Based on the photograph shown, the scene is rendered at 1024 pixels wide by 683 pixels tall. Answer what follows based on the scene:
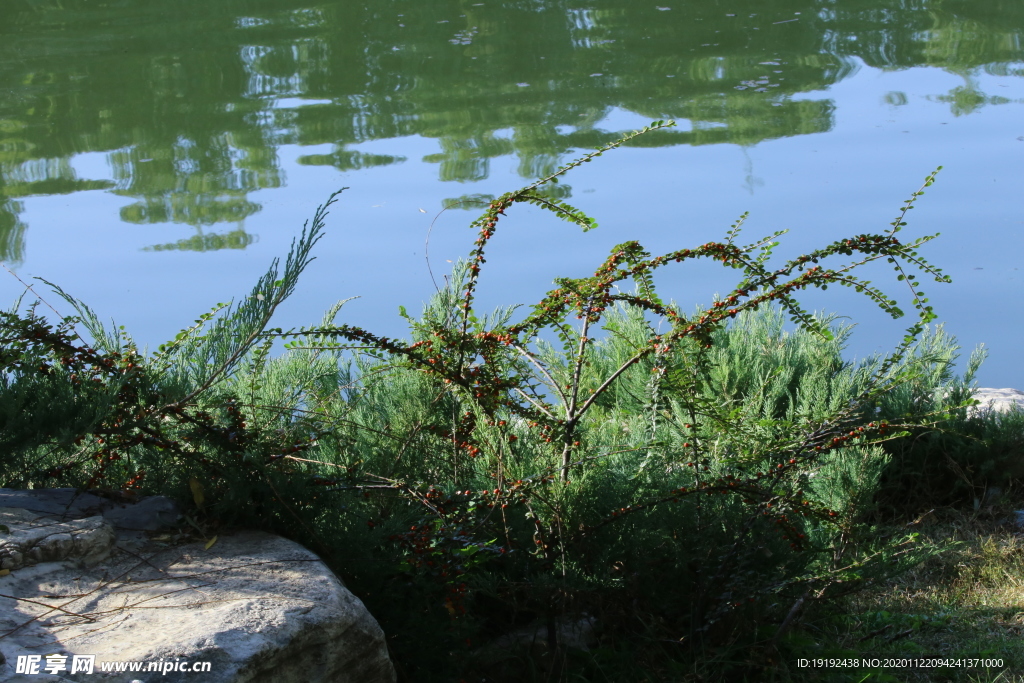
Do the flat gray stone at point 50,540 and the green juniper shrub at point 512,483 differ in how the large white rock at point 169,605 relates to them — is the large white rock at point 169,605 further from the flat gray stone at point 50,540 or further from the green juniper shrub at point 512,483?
the green juniper shrub at point 512,483

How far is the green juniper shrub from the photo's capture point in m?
2.36

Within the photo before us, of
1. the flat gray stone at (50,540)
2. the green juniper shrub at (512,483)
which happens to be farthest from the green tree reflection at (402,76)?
the flat gray stone at (50,540)

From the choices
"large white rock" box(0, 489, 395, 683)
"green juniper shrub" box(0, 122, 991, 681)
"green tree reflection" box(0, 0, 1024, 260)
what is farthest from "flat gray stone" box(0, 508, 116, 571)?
"green tree reflection" box(0, 0, 1024, 260)

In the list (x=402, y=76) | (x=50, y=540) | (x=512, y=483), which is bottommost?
(x=512, y=483)

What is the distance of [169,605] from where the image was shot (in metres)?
1.93

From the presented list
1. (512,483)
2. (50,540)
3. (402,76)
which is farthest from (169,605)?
(402,76)

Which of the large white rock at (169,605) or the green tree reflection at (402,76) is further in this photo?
the green tree reflection at (402,76)

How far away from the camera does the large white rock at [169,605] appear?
175 cm

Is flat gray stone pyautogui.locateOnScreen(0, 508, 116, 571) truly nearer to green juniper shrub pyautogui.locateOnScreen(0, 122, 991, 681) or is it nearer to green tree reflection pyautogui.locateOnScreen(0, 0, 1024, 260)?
green juniper shrub pyautogui.locateOnScreen(0, 122, 991, 681)

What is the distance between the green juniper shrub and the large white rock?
17 cm

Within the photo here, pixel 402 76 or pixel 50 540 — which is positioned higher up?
pixel 402 76

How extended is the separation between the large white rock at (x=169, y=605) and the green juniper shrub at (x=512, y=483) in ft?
0.56

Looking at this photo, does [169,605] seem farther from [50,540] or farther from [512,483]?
[512,483]

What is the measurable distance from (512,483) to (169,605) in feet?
3.36
